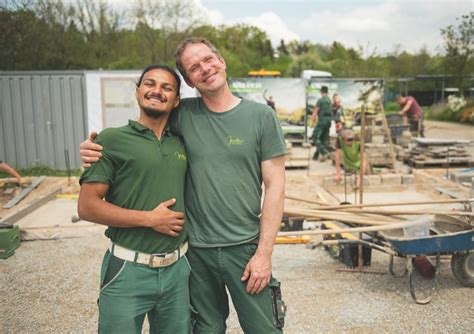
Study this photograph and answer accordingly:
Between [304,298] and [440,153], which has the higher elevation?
[440,153]

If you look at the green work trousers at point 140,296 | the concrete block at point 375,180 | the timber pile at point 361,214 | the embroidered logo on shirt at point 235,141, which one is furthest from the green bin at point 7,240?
the concrete block at point 375,180

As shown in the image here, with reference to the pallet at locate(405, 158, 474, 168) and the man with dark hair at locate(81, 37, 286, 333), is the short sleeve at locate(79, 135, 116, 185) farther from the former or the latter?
the pallet at locate(405, 158, 474, 168)

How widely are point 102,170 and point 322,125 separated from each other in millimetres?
13345

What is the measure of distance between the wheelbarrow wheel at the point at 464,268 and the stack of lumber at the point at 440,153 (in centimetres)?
843

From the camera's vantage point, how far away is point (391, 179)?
426 inches

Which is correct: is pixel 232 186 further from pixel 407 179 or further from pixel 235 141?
pixel 407 179

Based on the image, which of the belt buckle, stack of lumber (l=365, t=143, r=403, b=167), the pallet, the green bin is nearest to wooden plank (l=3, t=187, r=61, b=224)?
the green bin

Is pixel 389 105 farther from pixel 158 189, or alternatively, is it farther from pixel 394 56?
pixel 158 189

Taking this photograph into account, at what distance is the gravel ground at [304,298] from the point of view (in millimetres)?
4340

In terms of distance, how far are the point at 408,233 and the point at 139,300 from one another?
370 centimetres

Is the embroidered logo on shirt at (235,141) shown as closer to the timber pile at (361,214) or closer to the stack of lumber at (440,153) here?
the timber pile at (361,214)

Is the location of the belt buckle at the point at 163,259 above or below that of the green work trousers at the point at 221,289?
above

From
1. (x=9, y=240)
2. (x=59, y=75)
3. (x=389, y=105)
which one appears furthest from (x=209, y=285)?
(x=389, y=105)

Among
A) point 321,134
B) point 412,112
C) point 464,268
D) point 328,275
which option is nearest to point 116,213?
point 328,275
